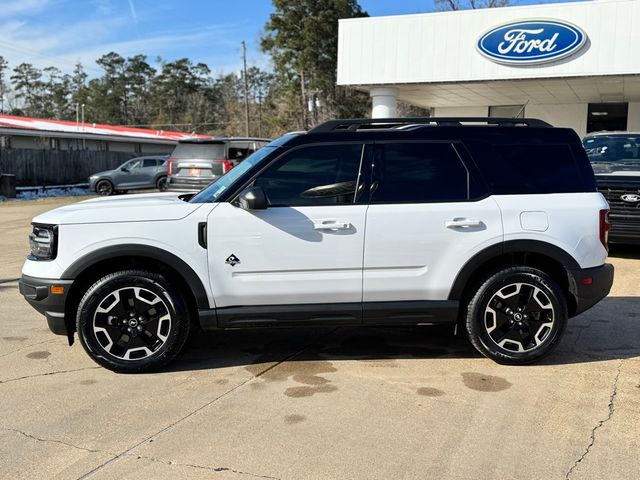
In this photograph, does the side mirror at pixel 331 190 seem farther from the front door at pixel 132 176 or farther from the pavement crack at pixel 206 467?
the front door at pixel 132 176

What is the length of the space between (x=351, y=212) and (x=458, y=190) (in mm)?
899

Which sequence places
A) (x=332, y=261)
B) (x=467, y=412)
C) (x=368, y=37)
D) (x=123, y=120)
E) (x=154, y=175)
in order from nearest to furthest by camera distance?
(x=467, y=412) < (x=332, y=261) < (x=368, y=37) < (x=154, y=175) < (x=123, y=120)

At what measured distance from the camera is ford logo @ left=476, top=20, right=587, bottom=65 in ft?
52.7

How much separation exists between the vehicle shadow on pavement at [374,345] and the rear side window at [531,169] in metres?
1.46

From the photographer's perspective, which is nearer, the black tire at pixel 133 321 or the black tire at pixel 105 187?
the black tire at pixel 133 321

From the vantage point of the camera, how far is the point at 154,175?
1013 inches

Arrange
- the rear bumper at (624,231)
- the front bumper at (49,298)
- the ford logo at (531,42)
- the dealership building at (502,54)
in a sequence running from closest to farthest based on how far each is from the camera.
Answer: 1. the front bumper at (49,298)
2. the rear bumper at (624,231)
3. the dealership building at (502,54)
4. the ford logo at (531,42)

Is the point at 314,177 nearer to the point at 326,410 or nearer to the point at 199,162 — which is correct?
the point at 326,410

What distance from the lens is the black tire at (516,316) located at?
482 cm

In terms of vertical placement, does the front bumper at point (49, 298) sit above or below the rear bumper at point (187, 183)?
below

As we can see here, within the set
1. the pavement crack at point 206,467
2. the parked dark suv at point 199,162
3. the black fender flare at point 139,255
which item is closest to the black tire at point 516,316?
the black fender flare at point 139,255

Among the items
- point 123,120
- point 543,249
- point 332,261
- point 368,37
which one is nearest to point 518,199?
point 543,249

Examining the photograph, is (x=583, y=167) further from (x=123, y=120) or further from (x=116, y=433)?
(x=123, y=120)

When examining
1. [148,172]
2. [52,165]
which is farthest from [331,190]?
[52,165]
